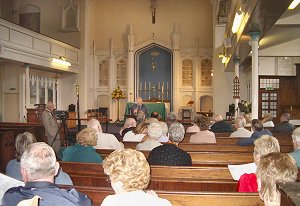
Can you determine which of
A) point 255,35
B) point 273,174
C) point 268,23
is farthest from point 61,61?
point 273,174

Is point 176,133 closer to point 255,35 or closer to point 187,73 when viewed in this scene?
point 255,35

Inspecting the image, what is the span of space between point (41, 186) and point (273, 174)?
4.16 ft

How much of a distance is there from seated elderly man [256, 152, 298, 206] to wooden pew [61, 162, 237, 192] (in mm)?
1282

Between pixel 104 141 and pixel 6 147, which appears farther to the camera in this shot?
pixel 6 147

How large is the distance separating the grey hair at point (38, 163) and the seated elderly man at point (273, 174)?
1.21 metres

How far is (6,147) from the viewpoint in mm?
6555

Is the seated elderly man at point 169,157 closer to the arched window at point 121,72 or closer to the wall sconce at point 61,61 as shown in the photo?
the wall sconce at point 61,61

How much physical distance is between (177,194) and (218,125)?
567 centimetres

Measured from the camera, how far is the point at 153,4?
18031 millimetres

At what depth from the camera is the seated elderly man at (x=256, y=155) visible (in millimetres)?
2812

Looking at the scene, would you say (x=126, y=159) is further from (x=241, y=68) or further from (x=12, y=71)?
(x=241, y=68)

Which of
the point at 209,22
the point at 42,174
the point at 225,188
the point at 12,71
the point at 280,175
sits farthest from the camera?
the point at 209,22

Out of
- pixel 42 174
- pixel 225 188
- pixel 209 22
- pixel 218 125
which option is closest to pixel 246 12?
pixel 218 125

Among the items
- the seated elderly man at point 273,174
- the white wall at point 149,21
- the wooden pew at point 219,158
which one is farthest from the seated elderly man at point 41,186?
the white wall at point 149,21
